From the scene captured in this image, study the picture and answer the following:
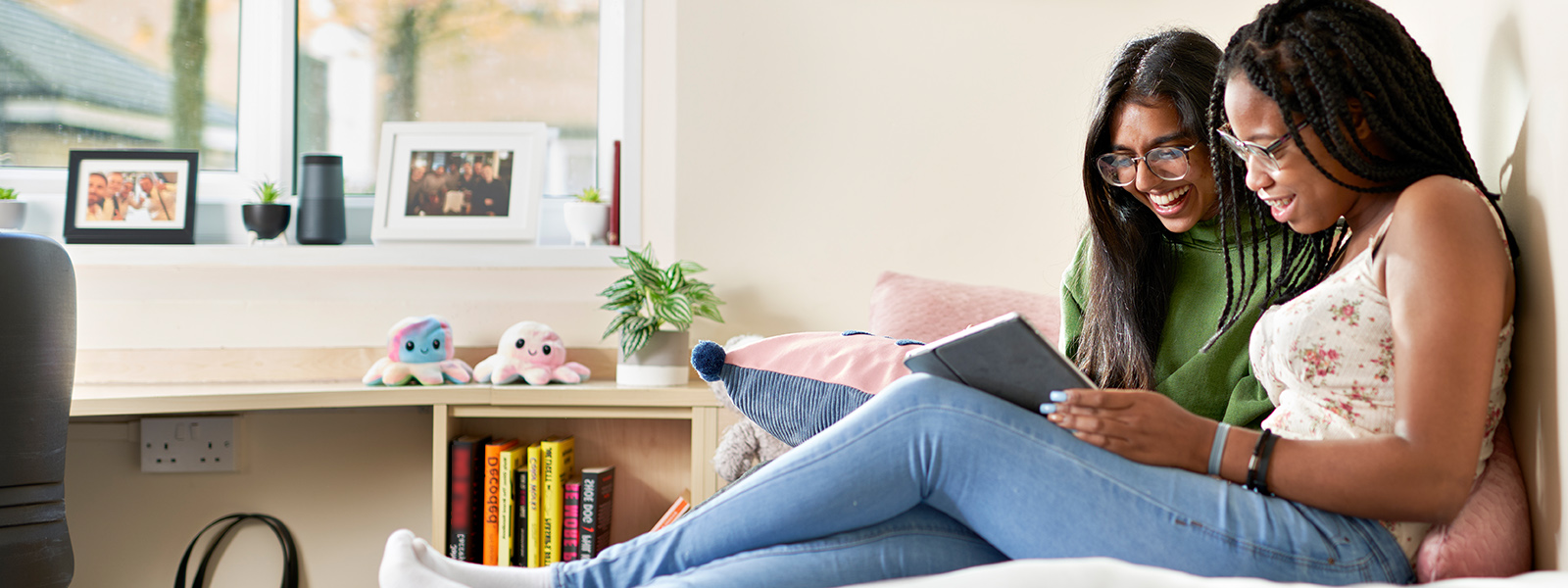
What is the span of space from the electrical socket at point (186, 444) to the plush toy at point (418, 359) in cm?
37

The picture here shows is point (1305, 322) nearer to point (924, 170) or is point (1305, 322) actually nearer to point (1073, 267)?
point (1073, 267)

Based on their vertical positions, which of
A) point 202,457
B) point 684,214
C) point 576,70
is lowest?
point 202,457

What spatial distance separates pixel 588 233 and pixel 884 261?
0.59 metres

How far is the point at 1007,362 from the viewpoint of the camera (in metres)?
0.90

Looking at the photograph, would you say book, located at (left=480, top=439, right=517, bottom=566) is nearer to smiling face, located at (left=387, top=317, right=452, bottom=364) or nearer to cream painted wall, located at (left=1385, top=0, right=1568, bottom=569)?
smiling face, located at (left=387, top=317, right=452, bottom=364)

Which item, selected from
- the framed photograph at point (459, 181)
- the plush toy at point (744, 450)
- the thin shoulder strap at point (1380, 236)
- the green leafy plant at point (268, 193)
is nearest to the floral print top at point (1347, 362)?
the thin shoulder strap at point (1380, 236)

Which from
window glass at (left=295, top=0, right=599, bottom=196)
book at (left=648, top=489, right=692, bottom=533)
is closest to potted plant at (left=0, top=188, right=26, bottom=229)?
window glass at (left=295, top=0, right=599, bottom=196)

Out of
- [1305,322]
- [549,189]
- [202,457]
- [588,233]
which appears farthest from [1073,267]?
[202,457]

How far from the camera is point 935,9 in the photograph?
1.95 m

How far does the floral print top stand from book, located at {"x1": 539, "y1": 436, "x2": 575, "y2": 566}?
1174mm

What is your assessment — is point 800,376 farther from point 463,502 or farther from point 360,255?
point 360,255

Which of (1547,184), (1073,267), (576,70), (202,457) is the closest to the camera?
(1547,184)

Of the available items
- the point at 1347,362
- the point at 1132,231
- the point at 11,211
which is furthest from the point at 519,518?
the point at 1347,362

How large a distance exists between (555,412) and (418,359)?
0.89ft
